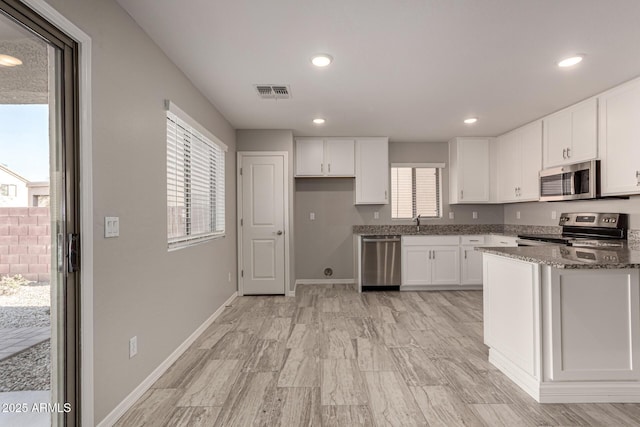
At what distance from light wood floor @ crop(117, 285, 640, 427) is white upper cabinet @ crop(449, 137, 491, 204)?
7.33ft

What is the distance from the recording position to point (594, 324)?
205cm

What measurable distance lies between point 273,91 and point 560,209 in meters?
3.94

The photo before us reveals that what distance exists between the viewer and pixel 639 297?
205cm

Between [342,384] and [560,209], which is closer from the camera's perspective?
[342,384]

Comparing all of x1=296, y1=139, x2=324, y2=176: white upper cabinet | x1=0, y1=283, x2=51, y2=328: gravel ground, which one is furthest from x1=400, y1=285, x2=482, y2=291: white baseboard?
x1=0, y1=283, x2=51, y2=328: gravel ground

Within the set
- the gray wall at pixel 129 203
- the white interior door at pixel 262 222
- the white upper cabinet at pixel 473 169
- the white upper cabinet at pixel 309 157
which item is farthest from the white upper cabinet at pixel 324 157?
the gray wall at pixel 129 203

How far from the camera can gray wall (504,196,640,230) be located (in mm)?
3475

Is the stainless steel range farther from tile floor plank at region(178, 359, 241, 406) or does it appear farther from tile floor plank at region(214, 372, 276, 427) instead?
tile floor plank at region(178, 359, 241, 406)

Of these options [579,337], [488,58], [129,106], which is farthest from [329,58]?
[579,337]

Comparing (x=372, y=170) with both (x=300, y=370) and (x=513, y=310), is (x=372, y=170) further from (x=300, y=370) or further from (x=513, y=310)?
(x=300, y=370)

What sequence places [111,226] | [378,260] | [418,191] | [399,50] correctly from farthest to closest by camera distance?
[418,191]
[378,260]
[399,50]
[111,226]

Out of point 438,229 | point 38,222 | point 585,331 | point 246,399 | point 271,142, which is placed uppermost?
point 271,142

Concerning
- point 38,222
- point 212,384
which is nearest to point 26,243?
Result: point 38,222

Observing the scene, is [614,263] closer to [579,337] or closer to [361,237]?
[579,337]
